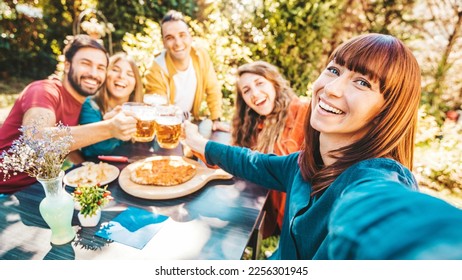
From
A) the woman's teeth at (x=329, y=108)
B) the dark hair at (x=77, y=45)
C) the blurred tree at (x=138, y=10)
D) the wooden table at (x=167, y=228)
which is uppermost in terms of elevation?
the blurred tree at (x=138, y=10)

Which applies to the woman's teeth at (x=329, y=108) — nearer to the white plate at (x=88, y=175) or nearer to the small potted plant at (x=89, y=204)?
the small potted plant at (x=89, y=204)

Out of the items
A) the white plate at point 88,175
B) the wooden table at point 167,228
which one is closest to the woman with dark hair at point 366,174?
the wooden table at point 167,228

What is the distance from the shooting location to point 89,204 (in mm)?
1054

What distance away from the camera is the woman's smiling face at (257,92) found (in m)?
1.90

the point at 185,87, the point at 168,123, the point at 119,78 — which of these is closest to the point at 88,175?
the point at 168,123

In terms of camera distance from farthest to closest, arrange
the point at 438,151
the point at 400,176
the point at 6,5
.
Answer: the point at 6,5, the point at 438,151, the point at 400,176

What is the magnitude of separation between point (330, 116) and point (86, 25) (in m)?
3.45

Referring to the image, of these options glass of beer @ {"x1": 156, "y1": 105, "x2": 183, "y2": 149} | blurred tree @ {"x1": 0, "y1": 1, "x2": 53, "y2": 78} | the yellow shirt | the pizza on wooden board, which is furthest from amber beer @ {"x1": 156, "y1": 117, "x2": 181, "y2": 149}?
blurred tree @ {"x1": 0, "y1": 1, "x2": 53, "y2": 78}

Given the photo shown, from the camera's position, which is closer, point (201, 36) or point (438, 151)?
point (438, 151)

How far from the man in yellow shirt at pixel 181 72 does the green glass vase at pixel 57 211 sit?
6.06 ft

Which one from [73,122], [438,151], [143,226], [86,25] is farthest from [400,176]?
[86,25]

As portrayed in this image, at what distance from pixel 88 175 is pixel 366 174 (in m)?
1.32

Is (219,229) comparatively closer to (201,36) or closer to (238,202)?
(238,202)

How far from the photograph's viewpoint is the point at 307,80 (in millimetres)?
4391
